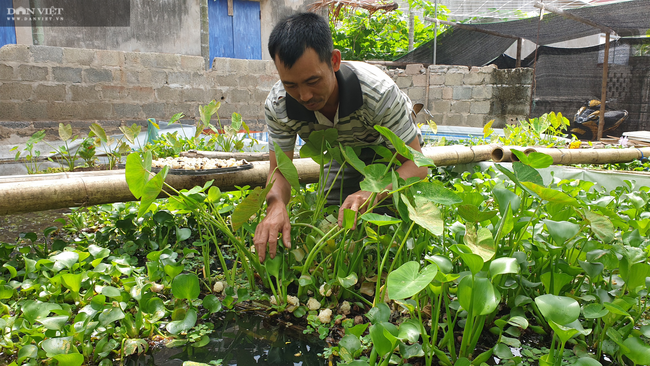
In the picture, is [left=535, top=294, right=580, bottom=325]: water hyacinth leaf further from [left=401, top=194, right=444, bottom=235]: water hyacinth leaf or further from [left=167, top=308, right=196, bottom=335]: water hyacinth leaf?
[left=167, top=308, right=196, bottom=335]: water hyacinth leaf

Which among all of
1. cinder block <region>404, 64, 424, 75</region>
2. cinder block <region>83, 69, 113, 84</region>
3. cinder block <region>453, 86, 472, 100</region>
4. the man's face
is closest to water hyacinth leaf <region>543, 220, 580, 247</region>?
the man's face

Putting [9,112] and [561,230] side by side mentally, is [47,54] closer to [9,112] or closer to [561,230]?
[9,112]

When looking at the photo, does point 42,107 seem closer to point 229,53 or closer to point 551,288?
point 229,53

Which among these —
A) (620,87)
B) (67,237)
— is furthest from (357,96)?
(620,87)

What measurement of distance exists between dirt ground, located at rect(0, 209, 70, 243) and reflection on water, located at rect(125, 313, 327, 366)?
1.34 meters

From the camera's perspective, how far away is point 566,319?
83cm

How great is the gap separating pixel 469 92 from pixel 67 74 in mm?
5502

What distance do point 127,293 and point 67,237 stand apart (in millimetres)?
1112

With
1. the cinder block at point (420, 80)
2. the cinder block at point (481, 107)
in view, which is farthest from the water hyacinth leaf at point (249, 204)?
the cinder block at point (420, 80)

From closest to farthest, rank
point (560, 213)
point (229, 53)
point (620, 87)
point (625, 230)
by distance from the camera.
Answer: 1. point (560, 213)
2. point (625, 230)
3. point (620, 87)
4. point (229, 53)

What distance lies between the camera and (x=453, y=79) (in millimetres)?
6949

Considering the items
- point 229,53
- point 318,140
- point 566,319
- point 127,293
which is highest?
point 229,53

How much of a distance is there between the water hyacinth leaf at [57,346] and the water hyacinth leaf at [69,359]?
0.03 meters

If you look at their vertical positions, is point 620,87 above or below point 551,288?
above
